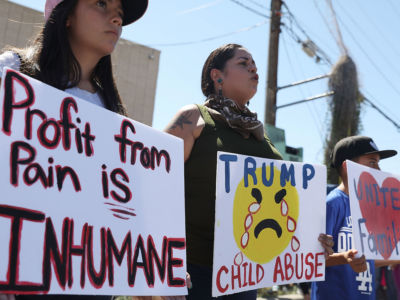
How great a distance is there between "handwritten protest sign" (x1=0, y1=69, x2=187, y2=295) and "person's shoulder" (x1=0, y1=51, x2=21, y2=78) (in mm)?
165

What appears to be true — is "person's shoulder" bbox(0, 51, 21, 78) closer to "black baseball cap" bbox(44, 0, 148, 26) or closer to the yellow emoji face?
"black baseball cap" bbox(44, 0, 148, 26)

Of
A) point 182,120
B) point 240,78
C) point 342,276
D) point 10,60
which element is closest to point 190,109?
point 182,120

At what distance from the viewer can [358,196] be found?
221 cm

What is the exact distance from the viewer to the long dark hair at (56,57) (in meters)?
1.32

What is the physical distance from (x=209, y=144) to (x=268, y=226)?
43cm

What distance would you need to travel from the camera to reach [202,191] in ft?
5.89

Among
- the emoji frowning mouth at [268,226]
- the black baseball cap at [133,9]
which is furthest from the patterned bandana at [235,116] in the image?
the black baseball cap at [133,9]

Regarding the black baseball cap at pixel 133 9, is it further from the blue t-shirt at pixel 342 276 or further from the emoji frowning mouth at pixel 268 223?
the blue t-shirt at pixel 342 276

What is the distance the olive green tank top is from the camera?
177cm

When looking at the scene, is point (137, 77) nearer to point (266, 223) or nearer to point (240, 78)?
point (240, 78)

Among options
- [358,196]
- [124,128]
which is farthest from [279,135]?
[124,128]

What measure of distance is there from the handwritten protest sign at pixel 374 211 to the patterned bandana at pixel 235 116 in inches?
22.6

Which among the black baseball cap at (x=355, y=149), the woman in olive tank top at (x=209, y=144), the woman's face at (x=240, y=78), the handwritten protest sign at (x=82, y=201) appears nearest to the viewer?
the handwritten protest sign at (x=82, y=201)

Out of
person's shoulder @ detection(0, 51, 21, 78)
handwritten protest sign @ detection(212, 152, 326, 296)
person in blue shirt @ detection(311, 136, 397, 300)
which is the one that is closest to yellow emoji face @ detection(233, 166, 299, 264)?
handwritten protest sign @ detection(212, 152, 326, 296)
